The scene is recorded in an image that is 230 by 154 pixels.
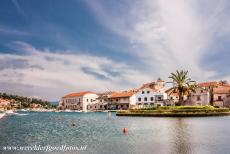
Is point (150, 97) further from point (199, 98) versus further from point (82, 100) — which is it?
point (82, 100)

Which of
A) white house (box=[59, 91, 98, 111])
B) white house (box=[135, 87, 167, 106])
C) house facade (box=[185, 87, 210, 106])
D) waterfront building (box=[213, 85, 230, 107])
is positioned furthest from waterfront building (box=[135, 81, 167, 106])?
white house (box=[59, 91, 98, 111])

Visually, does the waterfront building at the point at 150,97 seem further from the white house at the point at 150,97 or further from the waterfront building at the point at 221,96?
the waterfront building at the point at 221,96

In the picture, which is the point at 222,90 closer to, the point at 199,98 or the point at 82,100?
the point at 199,98

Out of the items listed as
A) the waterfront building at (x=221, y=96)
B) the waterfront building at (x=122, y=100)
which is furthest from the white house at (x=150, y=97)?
the waterfront building at (x=221, y=96)

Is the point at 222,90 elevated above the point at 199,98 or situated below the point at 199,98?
above

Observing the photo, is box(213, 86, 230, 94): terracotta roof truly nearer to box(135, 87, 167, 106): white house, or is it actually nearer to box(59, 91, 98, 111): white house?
box(135, 87, 167, 106): white house

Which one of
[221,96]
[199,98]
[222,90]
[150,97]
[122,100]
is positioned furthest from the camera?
[122,100]

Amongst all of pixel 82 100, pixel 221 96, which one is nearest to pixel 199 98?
pixel 221 96

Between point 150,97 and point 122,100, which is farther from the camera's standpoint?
point 122,100

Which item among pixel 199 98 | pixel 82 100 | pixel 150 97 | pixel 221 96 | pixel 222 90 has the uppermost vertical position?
pixel 222 90

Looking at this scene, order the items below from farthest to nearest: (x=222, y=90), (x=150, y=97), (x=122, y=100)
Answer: (x=122, y=100)
(x=150, y=97)
(x=222, y=90)

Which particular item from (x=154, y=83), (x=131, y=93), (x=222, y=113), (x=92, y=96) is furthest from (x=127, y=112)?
(x=92, y=96)

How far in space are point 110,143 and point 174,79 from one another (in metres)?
69.8

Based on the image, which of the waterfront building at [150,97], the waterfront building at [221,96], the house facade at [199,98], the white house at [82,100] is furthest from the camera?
the white house at [82,100]
